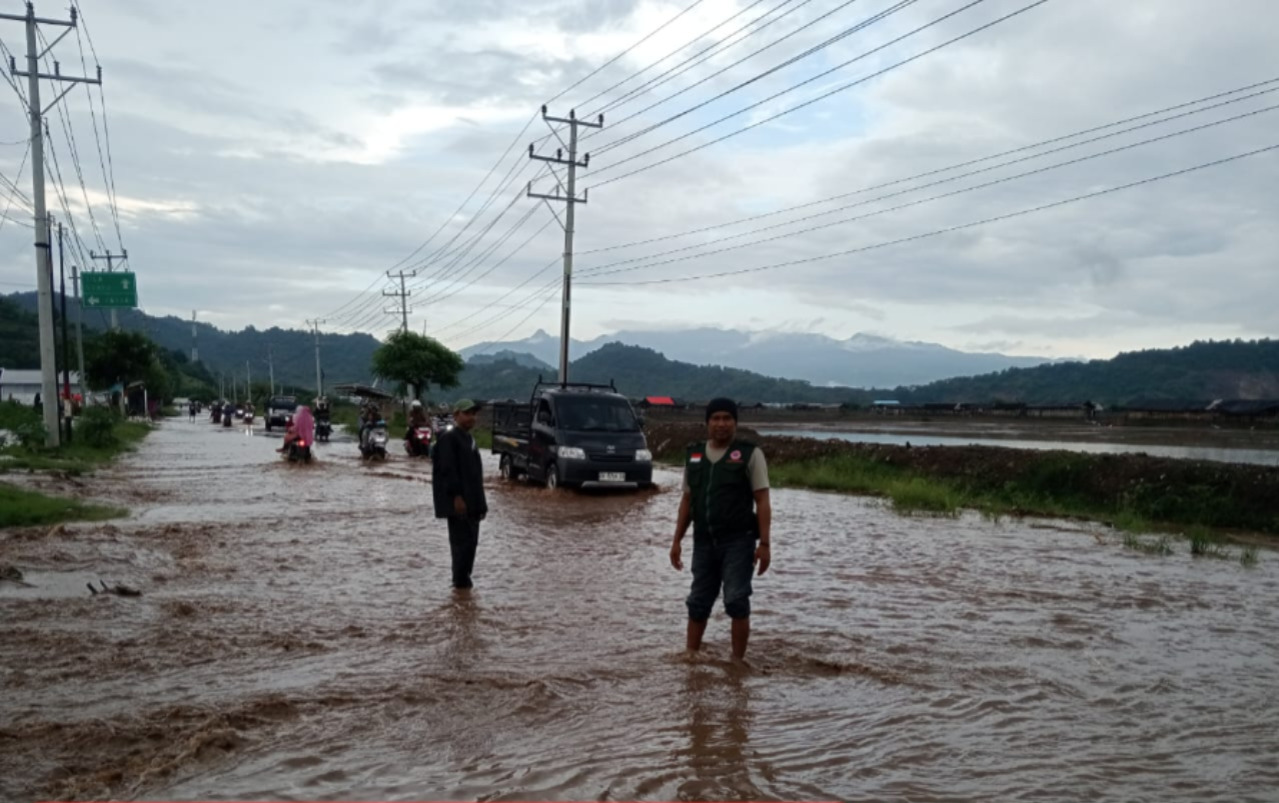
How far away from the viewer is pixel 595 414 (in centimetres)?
1883

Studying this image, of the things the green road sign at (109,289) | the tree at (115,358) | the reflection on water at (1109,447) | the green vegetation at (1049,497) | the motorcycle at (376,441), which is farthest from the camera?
the tree at (115,358)

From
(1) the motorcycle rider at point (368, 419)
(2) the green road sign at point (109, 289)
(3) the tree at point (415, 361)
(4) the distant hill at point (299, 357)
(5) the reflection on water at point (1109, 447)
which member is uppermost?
(4) the distant hill at point (299, 357)

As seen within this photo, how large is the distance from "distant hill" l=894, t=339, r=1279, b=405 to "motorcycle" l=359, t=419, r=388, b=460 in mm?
55856

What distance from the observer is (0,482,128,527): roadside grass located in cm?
1269

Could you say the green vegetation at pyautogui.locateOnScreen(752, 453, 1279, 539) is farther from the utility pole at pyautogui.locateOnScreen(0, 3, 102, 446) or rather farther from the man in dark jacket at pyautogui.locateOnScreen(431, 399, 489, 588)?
the utility pole at pyautogui.locateOnScreen(0, 3, 102, 446)

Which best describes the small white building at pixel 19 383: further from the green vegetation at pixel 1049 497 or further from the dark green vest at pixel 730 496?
the dark green vest at pixel 730 496

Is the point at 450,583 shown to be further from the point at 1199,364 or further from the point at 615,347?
the point at 615,347

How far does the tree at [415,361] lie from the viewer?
55.6 metres

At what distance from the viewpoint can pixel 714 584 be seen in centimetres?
665

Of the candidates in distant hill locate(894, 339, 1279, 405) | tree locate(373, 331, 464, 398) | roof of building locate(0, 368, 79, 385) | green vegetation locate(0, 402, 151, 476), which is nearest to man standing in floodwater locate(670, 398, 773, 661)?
green vegetation locate(0, 402, 151, 476)

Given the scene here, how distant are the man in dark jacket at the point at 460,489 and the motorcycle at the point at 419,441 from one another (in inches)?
787

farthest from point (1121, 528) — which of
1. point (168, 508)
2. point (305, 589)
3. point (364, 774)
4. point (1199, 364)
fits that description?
point (1199, 364)

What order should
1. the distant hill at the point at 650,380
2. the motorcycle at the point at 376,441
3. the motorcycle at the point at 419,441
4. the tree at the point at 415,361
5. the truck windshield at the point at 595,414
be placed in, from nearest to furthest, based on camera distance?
the truck windshield at the point at 595,414 → the motorcycle at the point at 376,441 → the motorcycle at the point at 419,441 → the tree at the point at 415,361 → the distant hill at the point at 650,380

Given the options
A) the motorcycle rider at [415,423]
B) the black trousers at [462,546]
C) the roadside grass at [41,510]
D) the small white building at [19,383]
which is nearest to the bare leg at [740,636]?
the black trousers at [462,546]
